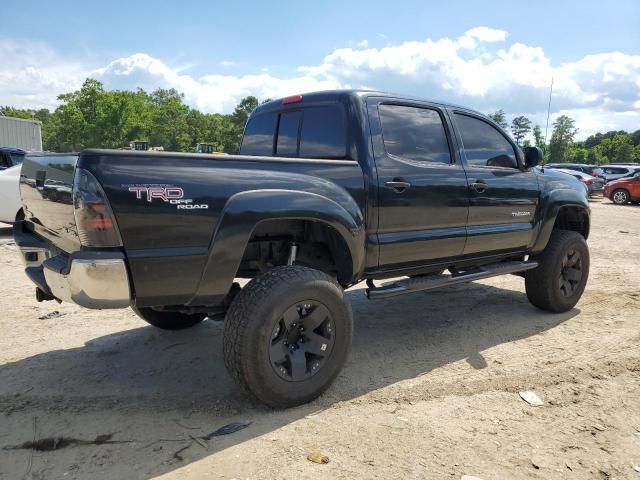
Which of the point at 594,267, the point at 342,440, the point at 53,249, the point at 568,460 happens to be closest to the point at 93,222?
the point at 53,249

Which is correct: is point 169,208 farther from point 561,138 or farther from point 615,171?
point 561,138

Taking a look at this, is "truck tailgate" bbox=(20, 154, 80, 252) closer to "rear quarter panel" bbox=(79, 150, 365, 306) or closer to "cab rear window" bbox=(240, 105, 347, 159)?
"rear quarter panel" bbox=(79, 150, 365, 306)

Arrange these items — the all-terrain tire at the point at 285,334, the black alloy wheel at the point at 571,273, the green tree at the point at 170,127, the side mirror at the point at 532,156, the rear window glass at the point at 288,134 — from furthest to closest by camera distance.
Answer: the green tree at the point at 170,127, the black alloy wheel at the point at 571,273, the side mirror at the point at 532,156, the rear window glass at the point at 288,134, the all-terrain tire at the point at 285,334

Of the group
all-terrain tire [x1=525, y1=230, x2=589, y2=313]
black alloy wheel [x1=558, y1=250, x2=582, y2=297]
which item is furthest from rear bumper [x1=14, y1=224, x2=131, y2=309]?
black alloy wheel [x1=558, y1=250, x2=582, y2=297]

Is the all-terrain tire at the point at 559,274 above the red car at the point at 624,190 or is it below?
below

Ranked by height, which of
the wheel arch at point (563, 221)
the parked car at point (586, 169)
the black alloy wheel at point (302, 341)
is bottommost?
the black alloy wheel at point (302, 341)

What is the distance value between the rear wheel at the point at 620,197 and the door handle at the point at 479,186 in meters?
19.2

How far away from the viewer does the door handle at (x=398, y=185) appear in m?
3.52

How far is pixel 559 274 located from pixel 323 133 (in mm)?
2901

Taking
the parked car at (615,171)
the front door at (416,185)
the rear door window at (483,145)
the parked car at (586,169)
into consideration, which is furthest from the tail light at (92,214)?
the parked car at (615,171)

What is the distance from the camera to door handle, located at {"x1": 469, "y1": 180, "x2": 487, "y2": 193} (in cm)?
414

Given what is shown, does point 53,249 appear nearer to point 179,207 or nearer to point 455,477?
point 179,207

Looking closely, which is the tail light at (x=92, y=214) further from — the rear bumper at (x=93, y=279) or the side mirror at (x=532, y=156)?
the side mirror at (x=532, y=156)

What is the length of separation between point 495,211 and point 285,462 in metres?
2.85
